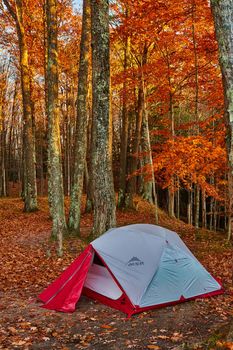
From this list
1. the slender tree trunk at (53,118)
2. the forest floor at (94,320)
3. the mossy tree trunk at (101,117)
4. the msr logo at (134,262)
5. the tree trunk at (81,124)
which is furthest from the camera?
the tree trunk at (81,124)

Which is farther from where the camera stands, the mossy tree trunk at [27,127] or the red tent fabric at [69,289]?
the mossy tree trunk at [27,127]

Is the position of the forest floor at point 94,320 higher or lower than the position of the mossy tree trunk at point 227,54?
lower

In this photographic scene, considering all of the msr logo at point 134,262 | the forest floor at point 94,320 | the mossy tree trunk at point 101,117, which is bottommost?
the forest floor at point 94,320

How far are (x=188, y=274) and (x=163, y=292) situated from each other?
79cm

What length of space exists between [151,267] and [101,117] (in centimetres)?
452

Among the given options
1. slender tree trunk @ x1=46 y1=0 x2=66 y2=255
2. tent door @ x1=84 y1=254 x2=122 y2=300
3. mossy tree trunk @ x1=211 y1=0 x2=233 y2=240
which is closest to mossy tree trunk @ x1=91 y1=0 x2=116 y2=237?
slender tree trunk @ x1=46 y1=0 x2=66 y2=255

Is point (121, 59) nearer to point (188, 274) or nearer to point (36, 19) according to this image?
→ point (36, 19)

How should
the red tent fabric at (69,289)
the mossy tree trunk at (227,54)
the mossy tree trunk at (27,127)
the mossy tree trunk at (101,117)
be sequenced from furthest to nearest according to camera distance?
the mossy tree trunk at (27,127)
the mossy tree trunk at (101,117)
the red tent fabric at (69,289)
the mossy tree trunk at (227,54)

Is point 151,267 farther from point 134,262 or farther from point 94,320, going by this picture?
point 94,320

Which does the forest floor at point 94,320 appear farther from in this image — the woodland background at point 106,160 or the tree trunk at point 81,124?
the tree trunk at point 81,124

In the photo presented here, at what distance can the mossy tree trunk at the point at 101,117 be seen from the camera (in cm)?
964

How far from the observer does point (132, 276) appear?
6977 mm

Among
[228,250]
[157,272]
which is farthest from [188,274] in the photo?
[228,250]

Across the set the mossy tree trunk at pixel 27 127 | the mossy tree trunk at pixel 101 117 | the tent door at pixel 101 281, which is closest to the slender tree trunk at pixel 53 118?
the mossy tree trunk at pixel 101 117
